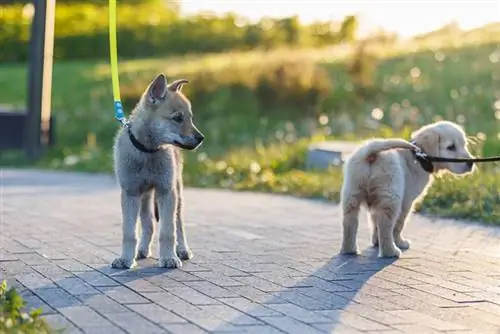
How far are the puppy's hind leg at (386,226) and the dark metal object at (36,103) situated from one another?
10.8m

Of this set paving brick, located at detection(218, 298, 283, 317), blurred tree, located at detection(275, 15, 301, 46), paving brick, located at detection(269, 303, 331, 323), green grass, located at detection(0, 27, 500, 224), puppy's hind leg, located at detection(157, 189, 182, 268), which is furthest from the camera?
blurred tree, located at detection(275, 15, 301, 46)

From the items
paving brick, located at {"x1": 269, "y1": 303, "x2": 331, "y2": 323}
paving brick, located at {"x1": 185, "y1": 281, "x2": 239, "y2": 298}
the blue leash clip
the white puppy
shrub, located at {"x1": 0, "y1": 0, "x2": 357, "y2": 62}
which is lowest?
paving brick, located at {"x1": 185, "y1": 281, "x2": 239, "y2": 298}

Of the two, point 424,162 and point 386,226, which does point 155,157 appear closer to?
point 386,226

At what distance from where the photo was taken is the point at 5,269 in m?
6.20

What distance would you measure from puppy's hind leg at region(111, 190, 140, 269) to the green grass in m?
3.95

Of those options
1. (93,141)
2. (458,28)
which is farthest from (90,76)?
(458,28)

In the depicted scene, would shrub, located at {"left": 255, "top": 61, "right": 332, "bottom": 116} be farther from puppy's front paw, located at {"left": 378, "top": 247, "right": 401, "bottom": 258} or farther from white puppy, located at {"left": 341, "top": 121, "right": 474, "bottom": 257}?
puppy's front paw, located at {"left": 378, "top": 247, "right": 401, "bottom": 258}

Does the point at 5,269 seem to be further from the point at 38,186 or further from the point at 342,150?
the point at 342,150

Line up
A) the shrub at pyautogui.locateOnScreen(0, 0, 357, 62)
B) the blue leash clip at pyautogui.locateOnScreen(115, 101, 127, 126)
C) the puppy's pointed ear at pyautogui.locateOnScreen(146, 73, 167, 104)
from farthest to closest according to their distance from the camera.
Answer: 1. the shrub at pyautogui.locateOnScreen(0, 0, 357, 62)
2. the blue leash clip at pyautogui.locateOnScreen(115, 101, 127, 126)
3. the puppy's pointed ear at pyautogui.locateOnScreen(146, 73, 167, 104)

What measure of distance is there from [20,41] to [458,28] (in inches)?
522

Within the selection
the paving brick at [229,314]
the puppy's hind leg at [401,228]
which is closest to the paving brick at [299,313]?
the paving brick at [229,314]

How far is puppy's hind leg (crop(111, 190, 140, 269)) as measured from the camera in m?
6.24

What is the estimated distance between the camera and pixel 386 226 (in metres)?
6.75

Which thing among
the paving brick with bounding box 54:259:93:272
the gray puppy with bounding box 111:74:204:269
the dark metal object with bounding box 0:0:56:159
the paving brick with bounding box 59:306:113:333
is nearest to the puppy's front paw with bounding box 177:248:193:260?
the gray puppy with bounding box 111:74:204:269
